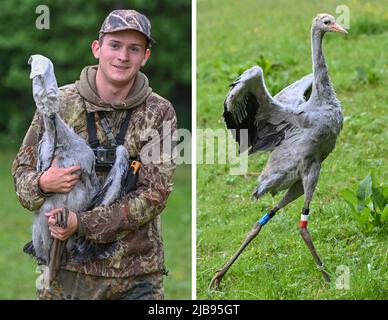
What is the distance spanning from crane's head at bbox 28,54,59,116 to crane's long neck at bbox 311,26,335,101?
64.5 inches

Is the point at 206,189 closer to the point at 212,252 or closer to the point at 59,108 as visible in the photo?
the point at 212,252

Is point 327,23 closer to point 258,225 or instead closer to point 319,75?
point 319,75

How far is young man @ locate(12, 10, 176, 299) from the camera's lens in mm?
4098

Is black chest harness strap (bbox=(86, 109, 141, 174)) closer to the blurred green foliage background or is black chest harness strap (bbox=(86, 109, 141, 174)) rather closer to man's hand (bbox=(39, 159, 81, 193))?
man's hand (bbox=(39, 159, 81, 193))

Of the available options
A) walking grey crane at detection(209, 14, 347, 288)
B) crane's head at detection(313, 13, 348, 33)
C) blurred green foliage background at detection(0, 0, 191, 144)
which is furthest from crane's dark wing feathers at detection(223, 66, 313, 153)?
blurred green foliage background at detection(0, 0, 191, 144)

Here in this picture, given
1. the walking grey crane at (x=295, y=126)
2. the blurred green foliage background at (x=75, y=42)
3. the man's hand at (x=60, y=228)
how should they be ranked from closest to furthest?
the man's hand at (x=60, y=228) → the walking grey crane at (x=295, y=126) → the blurred green foliage background at (x=75, y=42)

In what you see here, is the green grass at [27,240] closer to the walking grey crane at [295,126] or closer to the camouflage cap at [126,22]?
the walking grey crane at [295,126]

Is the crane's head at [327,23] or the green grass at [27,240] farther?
the green grass at [27,240]

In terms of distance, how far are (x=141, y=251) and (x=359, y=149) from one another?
3.66 meters

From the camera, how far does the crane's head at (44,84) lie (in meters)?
3.92

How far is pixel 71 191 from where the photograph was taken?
13.6 feet

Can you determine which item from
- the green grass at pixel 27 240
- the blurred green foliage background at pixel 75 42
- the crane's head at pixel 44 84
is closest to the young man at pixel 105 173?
the crane's head at pixel 44 84

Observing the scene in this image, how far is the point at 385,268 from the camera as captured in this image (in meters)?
5.46

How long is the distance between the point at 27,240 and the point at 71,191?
7055 mm
